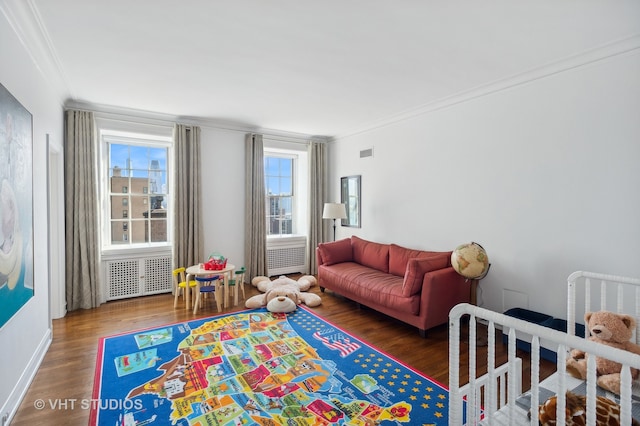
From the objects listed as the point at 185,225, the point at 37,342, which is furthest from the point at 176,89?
the point at 37,342

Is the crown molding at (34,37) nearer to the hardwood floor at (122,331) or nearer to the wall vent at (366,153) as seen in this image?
the hardwood floor at (122,331)

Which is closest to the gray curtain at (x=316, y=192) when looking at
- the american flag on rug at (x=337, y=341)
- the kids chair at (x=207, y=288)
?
the kids chair at (x=207, y=288)

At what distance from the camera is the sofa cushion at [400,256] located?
4066 mm

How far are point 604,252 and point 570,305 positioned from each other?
0.94 m

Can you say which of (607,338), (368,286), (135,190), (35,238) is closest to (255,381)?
(368,286)

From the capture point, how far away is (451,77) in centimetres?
321

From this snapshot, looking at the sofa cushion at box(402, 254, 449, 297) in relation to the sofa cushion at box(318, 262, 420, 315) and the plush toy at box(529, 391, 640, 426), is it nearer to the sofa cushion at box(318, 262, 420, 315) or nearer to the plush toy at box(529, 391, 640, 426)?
the sofa cushion at box(318, 262, 420, 315)

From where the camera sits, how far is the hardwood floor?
2186 mm

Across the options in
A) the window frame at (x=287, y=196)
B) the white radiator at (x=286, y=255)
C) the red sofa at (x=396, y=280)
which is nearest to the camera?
the red sofa at (x=396, y=280)

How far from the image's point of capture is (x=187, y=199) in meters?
4.73

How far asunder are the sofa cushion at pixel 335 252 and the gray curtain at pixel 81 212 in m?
3.03

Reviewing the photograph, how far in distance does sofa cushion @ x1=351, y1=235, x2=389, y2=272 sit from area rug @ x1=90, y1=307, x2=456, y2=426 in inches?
54.4

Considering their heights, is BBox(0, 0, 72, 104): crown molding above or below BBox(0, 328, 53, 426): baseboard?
above

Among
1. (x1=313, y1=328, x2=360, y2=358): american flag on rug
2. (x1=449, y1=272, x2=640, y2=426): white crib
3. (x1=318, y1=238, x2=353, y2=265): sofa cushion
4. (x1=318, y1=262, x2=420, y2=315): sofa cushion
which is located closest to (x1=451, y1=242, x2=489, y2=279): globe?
(x1=318, y1=262, x2=420, y2=315): sofa cushion
